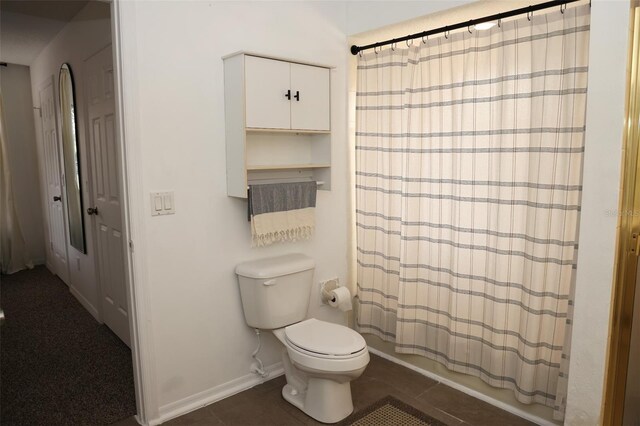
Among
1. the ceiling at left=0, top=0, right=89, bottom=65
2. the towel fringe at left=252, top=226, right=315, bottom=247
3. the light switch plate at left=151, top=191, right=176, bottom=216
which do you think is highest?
the ceiling at left=0, top=0, right=89, bottom=65

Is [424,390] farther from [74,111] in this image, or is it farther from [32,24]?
[32,24]

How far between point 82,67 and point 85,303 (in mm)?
1936

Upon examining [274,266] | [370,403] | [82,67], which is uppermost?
[82,67]

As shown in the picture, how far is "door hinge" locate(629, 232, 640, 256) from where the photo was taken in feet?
5.63

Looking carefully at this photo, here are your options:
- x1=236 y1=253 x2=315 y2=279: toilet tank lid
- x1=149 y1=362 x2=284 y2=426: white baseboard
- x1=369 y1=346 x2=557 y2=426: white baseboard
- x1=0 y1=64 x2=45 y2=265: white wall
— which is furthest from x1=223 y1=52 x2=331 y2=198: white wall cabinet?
x1=0 y1=64 x2=45 y2=265: white wall

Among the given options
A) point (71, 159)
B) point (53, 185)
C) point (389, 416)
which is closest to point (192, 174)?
point (389, 416)

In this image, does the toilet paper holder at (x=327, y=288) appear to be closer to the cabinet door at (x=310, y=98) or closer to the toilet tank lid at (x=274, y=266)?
the toilet tank lid at (x=274, y=266)

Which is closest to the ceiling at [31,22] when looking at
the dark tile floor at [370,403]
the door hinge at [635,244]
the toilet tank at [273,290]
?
the toilet tank at [273,290]

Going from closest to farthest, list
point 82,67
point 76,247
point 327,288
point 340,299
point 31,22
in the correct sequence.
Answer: point 340,299
point 327,288
point 82,67
point 31,22
point 76,247

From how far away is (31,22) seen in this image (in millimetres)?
3559

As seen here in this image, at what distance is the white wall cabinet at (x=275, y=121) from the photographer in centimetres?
229

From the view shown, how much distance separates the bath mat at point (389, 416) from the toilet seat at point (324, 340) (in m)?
0.38

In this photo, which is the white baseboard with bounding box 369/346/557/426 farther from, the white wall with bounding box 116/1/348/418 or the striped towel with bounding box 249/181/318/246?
the striped towel with bounding box 249/181/318/246

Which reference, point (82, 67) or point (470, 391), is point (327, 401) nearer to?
point (470, 391)
